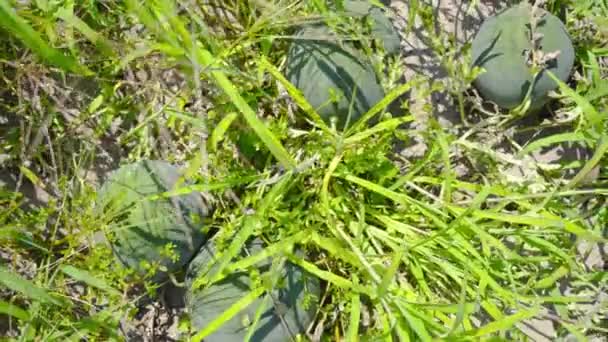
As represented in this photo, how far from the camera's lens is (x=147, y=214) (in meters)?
1.25

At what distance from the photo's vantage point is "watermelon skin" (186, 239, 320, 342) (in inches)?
49.8

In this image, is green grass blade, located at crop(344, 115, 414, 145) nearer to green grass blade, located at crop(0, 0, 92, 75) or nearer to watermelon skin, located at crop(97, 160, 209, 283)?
watermelon skin, located at crop(97, 160, 209, 283)

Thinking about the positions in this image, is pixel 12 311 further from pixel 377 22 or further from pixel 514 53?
pixel 514 53

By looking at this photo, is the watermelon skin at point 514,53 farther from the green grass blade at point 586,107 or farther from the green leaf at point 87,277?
the green leaf at point 87,277

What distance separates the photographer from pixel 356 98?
1301 millimetres

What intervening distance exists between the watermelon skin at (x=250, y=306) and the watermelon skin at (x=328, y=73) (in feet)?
0.99

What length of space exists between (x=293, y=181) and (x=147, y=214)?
28 cm

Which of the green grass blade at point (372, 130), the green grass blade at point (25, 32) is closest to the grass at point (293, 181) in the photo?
the green grass blade at point (372, 130)

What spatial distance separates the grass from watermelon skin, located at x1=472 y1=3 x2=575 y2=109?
4cm

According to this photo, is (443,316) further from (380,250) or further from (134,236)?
(134,236)

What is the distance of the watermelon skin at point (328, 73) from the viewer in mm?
1275

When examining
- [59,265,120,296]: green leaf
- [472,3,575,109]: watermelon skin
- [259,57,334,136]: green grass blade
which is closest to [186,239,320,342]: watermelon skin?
[59,265,120,296]: green leaf

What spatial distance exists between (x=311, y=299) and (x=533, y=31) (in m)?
0.66

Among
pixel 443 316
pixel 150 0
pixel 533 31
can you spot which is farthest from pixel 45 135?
pixel 533 31
